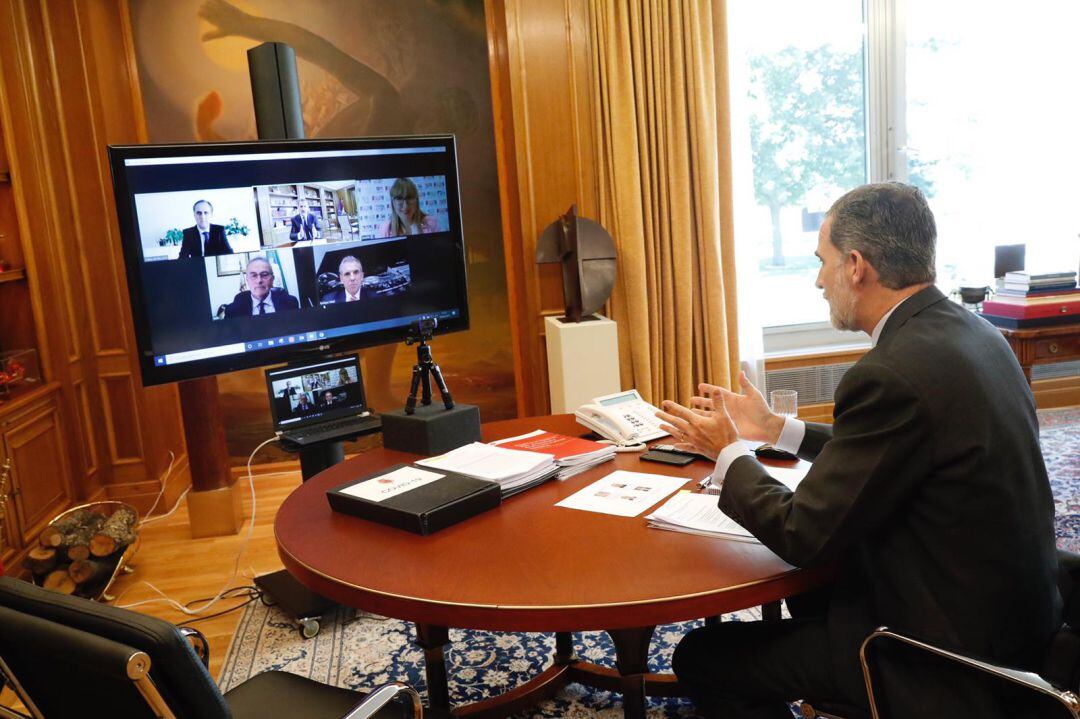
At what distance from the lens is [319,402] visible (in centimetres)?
265

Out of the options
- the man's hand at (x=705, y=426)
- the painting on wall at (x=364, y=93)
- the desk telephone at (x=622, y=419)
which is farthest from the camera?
the painting on wall at (x=364, y=93)

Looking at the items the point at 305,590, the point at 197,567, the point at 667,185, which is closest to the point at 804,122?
the point at 667,185

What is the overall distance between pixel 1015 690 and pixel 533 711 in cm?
127

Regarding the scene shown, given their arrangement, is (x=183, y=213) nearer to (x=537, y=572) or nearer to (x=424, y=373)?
(x=424, y=373)

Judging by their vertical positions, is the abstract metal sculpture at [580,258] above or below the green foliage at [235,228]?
below

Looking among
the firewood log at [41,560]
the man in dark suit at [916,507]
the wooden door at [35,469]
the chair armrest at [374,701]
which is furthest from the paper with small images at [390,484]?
the wooden door at [35,469]

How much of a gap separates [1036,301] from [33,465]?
14.3 ft

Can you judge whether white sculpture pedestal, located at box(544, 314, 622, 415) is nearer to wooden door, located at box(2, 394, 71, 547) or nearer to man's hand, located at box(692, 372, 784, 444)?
man's hand, located at box(692, 372, 784, 444)

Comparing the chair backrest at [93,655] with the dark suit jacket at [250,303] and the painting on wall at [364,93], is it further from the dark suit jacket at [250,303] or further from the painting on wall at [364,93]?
the painting on wall at [364,93]

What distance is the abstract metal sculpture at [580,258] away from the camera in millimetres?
3869

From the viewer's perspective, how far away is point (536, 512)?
178cm

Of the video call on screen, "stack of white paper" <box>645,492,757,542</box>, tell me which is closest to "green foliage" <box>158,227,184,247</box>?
the video call on screen

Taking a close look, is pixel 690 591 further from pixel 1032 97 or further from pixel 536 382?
pixel 1032 97

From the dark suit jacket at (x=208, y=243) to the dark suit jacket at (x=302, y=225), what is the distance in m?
0.19
